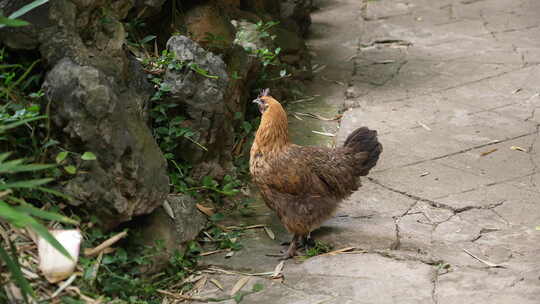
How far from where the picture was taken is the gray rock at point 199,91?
5.12 m

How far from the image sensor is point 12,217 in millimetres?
2979

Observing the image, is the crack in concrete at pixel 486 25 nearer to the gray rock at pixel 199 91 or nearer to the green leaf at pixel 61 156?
the gray rock at pixel 199 91

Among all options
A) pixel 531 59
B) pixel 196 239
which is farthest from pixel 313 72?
pixel 196 239

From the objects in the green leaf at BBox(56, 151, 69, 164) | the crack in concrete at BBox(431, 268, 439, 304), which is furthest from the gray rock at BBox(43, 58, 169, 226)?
the crack in concrete at BBox(431, 268, 439, 304)

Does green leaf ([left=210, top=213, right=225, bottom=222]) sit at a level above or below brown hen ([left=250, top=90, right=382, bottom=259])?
below

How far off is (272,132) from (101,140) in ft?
4.36

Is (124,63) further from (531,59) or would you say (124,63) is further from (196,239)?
(531,59)

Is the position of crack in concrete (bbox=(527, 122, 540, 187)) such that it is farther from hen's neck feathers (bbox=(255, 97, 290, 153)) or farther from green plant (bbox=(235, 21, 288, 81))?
green plant (bbox=(235, 21, 288, 81))

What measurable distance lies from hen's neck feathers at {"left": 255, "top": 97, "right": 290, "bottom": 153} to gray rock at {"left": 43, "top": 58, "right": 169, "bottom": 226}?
0.96m

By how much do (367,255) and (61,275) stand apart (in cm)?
193

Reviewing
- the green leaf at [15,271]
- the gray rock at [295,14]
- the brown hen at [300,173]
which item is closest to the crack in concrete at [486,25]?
the gray rock at [295,14]

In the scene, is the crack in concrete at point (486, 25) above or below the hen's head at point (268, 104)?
below

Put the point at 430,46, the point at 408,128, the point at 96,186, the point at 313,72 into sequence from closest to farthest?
the point at 96,186, the point at 408,128, the point at 313,72, the point at 430,46

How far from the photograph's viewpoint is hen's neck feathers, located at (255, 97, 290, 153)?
16.5 feet
